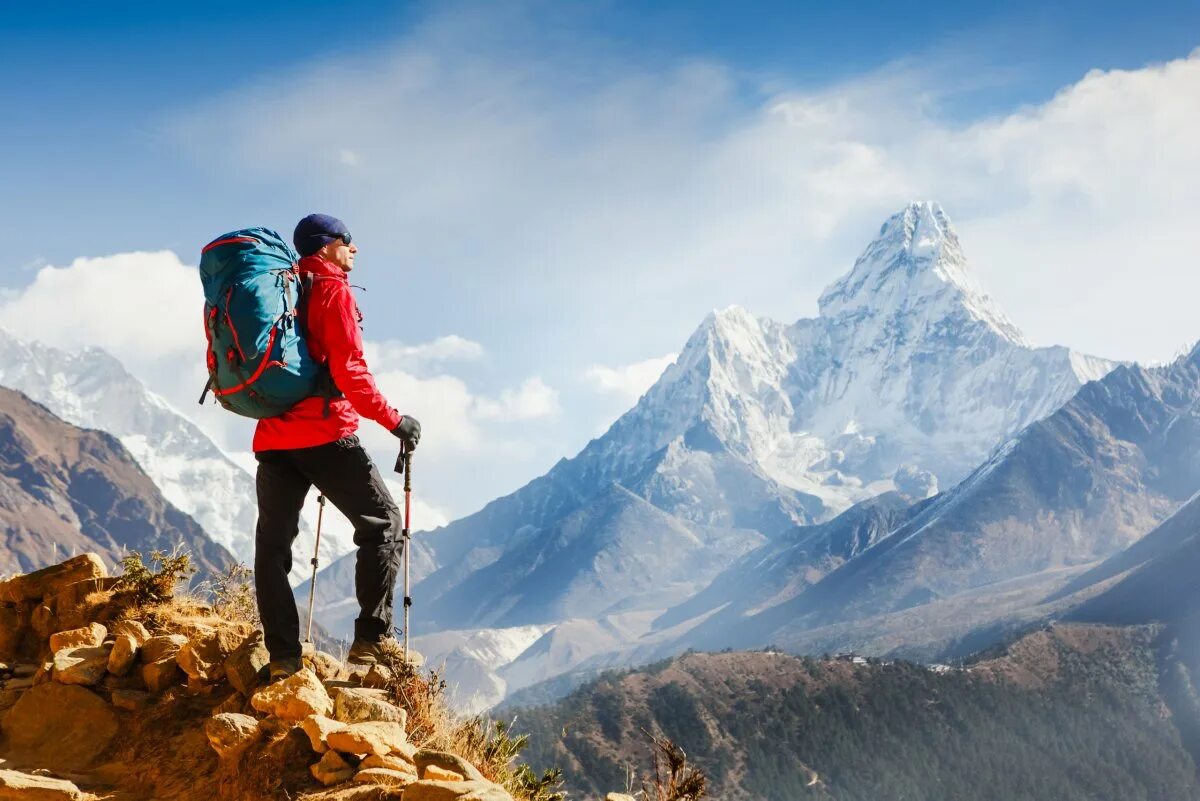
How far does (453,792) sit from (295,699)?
75.3 inches

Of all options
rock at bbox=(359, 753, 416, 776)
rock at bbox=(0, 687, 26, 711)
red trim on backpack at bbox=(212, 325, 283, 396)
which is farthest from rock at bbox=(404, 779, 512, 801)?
rock at bbox=(0, 687, 26, 711)

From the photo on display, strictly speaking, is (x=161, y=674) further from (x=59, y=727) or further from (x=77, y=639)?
(x=77, y=639)

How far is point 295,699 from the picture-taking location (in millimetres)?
6637

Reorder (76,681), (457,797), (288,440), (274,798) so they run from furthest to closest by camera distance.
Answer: (76,681) → (288,440) → (274,798) → (457,797)

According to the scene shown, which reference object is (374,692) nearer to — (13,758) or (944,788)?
(13,758)

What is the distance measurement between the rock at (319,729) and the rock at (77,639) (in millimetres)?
3662

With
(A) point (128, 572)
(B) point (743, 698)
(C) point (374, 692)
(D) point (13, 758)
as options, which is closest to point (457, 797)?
(C) point (374, 692)

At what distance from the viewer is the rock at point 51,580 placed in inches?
402

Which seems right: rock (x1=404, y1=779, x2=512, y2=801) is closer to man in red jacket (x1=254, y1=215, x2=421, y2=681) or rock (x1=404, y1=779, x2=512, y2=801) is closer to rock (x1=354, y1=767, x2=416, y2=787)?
rock (x1=354, y1=767, x2=416, y2=787)

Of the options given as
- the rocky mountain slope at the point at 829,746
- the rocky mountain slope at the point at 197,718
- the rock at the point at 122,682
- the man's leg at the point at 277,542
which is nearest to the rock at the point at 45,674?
the rocky mountain slope at the point at 197,718

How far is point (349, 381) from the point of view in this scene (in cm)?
759

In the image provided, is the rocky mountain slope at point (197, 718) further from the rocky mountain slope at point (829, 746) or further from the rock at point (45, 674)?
the rocky mountain slope at point (829, 746)

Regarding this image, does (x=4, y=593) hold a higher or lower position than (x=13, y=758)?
higher

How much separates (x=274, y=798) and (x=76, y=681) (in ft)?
10.3
